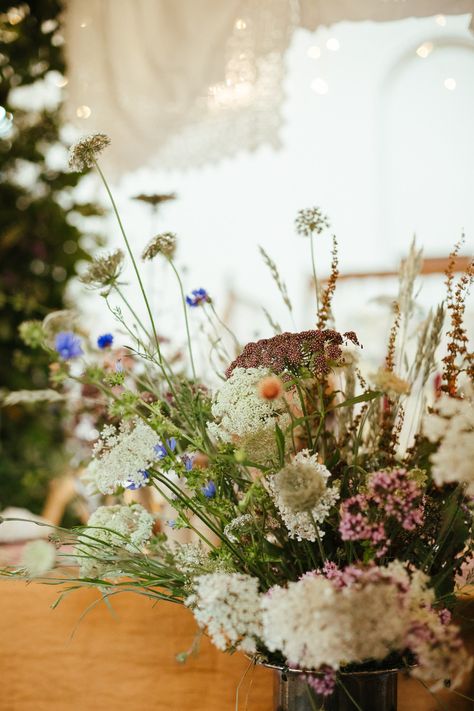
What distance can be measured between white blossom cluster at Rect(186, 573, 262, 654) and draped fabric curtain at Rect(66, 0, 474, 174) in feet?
4.94

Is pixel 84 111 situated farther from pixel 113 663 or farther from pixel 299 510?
Answer: pixel 299 510

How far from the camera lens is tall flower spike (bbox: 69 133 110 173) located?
802 mm

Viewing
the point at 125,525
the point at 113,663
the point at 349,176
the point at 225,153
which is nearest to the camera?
the point at 125,525

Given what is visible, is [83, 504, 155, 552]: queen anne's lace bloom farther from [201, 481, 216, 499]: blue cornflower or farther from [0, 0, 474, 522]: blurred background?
[0, 0, 474, 522]: blurred background

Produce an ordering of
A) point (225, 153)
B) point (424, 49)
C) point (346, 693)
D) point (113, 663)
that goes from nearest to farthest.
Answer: point (346, 693), point (113, 663), point (225, 153), point (424, 49)

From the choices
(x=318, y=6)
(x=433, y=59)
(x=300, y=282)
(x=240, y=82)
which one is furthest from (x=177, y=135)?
(x=433, y=59)

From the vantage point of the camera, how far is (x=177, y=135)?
199 cm

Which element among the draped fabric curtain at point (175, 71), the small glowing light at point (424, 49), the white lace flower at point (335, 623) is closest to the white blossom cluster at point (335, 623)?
the white lace flower at point (335, 623)

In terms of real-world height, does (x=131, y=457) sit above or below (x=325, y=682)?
above

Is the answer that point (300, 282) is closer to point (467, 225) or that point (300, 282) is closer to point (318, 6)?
point (467, 225)

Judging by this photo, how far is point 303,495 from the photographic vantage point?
584 millimetres

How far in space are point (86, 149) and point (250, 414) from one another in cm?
37

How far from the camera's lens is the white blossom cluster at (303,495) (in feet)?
1.94

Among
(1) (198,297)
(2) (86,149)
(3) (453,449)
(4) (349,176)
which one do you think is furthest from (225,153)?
(4) (349,176)
